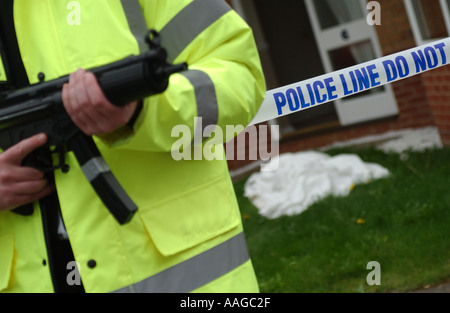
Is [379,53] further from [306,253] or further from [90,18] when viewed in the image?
[90,18]

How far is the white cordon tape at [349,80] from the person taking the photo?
3.35 meters

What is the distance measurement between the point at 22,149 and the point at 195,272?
2.09 feet

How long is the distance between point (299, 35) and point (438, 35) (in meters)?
5.21

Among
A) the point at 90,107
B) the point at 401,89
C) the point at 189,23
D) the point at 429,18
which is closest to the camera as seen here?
the point at 90,107

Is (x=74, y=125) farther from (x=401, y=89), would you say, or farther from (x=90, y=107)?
(x=401, y=89)

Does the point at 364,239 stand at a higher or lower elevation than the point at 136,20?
lower

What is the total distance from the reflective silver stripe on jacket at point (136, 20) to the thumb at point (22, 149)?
40 centimetres

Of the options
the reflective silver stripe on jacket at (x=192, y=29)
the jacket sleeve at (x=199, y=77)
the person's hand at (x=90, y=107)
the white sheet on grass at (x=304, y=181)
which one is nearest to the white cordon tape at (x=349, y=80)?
the jacket sleeve at (x=199, y=77)

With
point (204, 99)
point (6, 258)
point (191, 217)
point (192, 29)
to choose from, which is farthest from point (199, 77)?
point (6, 258)

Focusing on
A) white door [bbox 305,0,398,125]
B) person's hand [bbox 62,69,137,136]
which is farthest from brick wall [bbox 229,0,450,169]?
person's hand [bbox 62,69,137,136]

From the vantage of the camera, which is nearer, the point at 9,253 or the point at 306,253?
the point at 9,253

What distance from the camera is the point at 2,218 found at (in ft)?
7.62

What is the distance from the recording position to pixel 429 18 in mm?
7387

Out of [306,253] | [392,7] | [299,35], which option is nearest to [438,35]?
[392,7]
